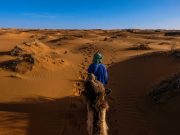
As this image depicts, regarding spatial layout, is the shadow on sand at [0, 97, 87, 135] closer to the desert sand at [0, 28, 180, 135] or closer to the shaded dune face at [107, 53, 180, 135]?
the desert sand at [0, 28, 180, 135]

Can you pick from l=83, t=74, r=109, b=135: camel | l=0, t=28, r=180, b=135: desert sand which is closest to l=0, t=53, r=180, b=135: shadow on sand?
l=0, t=28, r=180, b=135: desert sand

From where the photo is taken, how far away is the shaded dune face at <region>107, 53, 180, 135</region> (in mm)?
8484

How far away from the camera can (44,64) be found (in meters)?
15.9

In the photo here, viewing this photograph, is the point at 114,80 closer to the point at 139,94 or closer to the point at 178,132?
the point at 139,94

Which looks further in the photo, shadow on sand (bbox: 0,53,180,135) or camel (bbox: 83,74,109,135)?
shadow on sand (bbox: 0,53,180,135)

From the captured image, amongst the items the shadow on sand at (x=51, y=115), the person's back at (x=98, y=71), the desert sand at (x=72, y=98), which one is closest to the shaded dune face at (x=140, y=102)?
the desert sand at (x=72, y=98)

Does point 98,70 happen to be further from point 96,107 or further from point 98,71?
point 96,107

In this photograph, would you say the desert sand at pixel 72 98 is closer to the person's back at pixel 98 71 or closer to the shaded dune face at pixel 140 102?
the shaded dune face at pixel 140 102

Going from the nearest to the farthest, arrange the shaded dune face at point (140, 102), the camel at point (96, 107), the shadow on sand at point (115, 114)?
the camel at point (96, 107)
the shadow on sand at point (115, 114)
the shaded dune face at point (140, 102)

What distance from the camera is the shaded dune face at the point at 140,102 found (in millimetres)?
8484

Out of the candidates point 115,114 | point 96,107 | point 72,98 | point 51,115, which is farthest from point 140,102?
point 96,107

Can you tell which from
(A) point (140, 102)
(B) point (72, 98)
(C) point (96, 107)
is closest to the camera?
(C) point (96, 107)

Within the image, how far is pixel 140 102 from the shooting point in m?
10.5

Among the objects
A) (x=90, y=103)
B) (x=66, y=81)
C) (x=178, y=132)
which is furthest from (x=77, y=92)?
(x=90, y=103)
